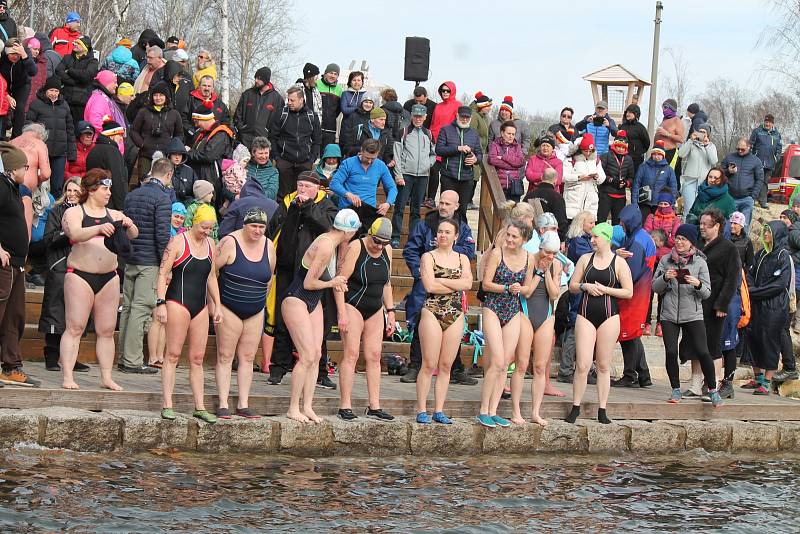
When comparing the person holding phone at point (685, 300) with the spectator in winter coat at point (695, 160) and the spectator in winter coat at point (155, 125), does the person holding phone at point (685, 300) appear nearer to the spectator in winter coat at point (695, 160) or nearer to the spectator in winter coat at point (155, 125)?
the spectator in winter coat at point (695, 160)

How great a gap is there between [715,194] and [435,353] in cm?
750

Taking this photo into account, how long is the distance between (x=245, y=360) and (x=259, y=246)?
0.97 meters

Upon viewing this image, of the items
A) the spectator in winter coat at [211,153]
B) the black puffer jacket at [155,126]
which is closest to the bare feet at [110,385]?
the spectator in winter coat at [211,153]

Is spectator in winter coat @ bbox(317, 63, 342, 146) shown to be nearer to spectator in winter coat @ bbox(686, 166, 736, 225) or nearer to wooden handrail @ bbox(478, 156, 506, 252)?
wooden handrail @ bbox(478, 156, 506, 252)

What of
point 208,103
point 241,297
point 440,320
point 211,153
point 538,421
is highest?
point 208,103

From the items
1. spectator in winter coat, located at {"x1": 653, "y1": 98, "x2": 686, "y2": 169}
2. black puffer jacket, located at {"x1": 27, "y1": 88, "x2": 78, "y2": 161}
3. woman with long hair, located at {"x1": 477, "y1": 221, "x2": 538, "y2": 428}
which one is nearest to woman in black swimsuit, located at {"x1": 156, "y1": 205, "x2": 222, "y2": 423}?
woman with long hair, located at {"x1": 477, "y1": 221, "x2": 538, "y2": 428}

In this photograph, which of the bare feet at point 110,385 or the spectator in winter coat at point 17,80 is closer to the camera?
the bare feet at point 110,385

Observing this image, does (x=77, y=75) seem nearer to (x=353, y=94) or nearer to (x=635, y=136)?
(x=353, y=94)

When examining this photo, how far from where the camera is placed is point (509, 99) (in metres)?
18.3

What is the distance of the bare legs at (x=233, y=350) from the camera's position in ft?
32.3

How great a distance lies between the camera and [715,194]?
1645cm

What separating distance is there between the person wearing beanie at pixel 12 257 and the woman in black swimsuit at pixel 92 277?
37 centimetres

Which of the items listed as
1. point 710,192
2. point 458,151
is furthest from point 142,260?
point 710,192

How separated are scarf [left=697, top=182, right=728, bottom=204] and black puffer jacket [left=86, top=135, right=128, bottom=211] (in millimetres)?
8098
